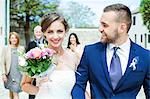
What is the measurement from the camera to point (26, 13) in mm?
4727

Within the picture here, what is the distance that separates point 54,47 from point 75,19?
2.67 meters

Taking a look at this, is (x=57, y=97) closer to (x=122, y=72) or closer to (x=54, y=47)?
(x=54, y=47)

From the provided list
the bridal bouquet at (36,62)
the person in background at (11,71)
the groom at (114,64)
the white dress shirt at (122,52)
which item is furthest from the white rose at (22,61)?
the person in background at (11,71)

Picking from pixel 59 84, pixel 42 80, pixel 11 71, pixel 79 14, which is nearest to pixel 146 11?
pixel 79 14

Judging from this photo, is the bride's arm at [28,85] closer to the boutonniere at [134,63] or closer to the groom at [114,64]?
the groom at [114,64]

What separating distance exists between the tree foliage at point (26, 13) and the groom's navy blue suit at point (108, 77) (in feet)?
8.80

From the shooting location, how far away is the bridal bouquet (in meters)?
1.89

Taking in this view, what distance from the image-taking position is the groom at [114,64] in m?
1.62

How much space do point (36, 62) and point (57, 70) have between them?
0.62 ft

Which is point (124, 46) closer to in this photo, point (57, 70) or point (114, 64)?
point (114, 64)


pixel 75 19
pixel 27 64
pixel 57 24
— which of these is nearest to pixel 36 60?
pixel 27 64

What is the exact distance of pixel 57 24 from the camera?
1994 mm

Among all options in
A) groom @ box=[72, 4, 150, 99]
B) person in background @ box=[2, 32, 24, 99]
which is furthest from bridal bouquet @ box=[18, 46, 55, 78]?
person in background @ box=[2, 32, 24, 99]

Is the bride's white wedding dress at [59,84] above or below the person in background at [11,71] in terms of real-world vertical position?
above
